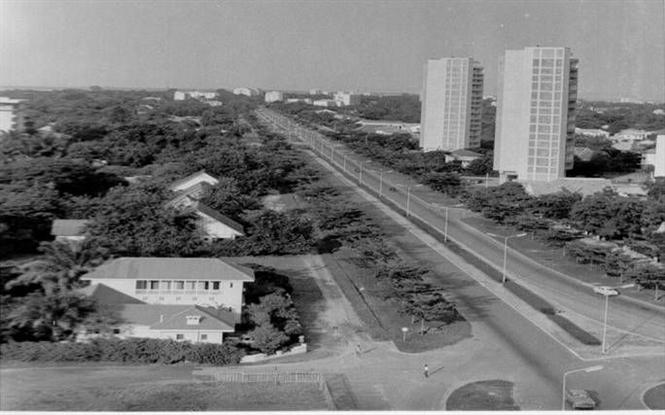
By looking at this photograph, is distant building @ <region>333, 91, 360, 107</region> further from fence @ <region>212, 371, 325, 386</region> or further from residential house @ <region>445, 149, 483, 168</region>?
fence @ <region>212, 371, 325, 386</region>

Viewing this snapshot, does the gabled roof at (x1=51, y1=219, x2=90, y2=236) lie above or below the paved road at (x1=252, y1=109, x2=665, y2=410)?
above

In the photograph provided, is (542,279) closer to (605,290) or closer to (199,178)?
(605,290)

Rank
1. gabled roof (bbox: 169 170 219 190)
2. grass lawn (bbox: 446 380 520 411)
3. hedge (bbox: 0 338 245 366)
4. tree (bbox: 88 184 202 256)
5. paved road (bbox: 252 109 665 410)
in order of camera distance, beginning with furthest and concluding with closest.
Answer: gabled roof (bbox: 169 170 219 190) < tree (bbox: 88 184 202 256) < hedge (bbox: 0 338 245 366) < paved road (bbox: 252 109 665 410) < grass lawn (bbox: 446 380 520 411)

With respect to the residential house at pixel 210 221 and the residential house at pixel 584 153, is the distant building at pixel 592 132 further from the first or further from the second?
the residential house at pixel 210 221

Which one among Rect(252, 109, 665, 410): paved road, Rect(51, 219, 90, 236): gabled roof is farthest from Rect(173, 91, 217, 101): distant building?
Rect(252, 109, 665, 410): paved road

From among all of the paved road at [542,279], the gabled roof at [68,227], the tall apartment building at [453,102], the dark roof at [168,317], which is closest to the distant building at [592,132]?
the tall apartment building at [453,102]

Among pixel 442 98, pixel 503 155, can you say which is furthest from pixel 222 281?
pixel 442 98

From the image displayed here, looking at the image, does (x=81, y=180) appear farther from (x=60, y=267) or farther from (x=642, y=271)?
(x=642, y=271)
